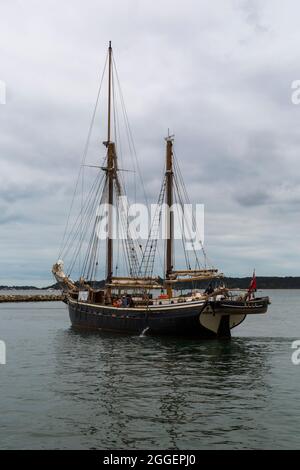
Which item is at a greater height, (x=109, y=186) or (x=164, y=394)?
(x=109, y=186)

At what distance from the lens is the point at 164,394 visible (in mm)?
24031

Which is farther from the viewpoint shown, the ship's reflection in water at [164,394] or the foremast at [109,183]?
the foremast at [109,183]

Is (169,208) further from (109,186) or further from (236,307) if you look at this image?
(236,307)

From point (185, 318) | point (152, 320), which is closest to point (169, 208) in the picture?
point (152, 320)

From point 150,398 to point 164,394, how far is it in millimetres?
1062

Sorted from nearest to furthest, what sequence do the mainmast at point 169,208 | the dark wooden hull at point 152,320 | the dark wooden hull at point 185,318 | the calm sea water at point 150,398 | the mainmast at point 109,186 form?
the calm sea water at point 150,398
the dark wooden hull at point 185,318
the dark wooden hull at point 152,320
the mainmast at point 169,208
the mainmast at point 109,186

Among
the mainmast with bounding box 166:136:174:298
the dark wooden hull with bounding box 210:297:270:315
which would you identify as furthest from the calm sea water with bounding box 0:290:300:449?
the mainmast with bounding box 166:136:174:298

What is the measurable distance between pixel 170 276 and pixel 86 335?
31.4ft

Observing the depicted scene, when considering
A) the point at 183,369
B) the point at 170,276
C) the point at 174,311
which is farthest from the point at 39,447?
the point at 170,276

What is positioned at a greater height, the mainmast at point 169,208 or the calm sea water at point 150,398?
the mainmast at point 169,208

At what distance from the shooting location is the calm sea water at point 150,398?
17609 millimetres

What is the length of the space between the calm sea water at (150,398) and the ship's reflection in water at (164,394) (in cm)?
4

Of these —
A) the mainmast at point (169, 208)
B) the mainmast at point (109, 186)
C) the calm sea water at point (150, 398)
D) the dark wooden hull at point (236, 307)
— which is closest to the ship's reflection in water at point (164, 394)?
the calm sea water at point (150, 398)

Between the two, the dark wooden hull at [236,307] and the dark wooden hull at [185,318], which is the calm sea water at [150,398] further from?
the dark wooden hull at [236,307]
